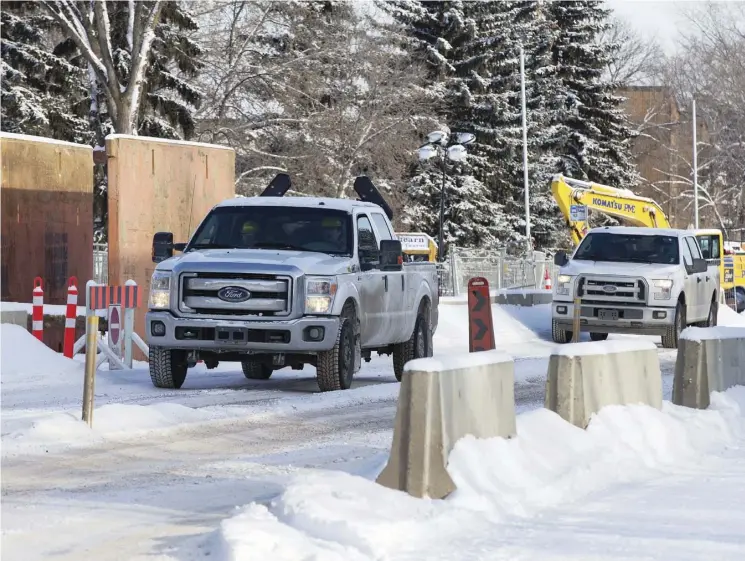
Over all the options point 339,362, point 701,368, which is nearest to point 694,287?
point 339,362

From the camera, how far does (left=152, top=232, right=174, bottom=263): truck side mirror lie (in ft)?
50.9

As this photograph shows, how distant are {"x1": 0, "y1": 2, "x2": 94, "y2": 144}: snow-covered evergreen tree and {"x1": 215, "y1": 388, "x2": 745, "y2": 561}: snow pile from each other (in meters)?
35.7

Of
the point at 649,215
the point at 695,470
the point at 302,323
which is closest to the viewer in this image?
the point at 695,470

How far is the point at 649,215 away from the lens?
37.1 meters

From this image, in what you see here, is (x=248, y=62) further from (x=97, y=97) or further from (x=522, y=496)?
(x=522, y=496)

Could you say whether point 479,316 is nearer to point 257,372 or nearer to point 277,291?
point 257,372

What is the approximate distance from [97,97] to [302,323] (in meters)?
32.7

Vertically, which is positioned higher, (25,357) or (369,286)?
(369,286)

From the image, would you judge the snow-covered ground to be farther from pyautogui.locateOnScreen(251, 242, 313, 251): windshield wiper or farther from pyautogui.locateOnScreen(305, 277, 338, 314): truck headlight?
pyautogui.locateOnScreen(251, 242, 313, 251): windshield wiper

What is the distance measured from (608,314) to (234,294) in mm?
11137

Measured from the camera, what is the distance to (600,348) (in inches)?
423

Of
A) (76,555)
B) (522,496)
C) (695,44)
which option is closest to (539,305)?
(522,496)

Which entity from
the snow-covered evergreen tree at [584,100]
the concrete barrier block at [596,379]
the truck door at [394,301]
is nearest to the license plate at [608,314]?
the truck door at [394,301]

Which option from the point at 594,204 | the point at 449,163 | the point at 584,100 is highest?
the point at 584,100
